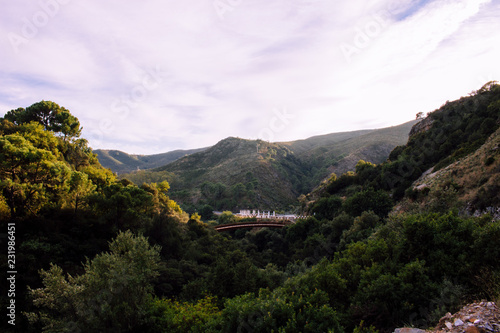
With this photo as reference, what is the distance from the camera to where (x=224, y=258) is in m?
21.3

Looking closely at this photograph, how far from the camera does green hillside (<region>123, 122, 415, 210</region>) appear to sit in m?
81.9

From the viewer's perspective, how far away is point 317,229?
3400 centimetres

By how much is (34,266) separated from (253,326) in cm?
1678

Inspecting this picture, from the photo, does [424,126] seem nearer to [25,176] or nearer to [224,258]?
[224,258]

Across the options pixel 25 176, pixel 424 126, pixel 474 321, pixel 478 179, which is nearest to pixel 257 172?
pixel 424 126

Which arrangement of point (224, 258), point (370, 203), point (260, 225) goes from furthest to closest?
point (260, 225) → point (370, 203) → point (224, 258)

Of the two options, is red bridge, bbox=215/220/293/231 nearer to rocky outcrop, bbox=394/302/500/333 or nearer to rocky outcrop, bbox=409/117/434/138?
rocky outcrop, bbox=409/117/434/138

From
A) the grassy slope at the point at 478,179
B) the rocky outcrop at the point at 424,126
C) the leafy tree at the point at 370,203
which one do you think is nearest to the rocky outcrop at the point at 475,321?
the grassy slope at the point at 478,179

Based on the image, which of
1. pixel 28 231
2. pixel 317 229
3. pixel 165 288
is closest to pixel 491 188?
pixel 317 229

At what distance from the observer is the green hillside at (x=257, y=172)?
Result: 269 feet

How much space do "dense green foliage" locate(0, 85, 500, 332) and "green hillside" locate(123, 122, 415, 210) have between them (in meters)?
43.0

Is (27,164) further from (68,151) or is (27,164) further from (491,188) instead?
(491,188)

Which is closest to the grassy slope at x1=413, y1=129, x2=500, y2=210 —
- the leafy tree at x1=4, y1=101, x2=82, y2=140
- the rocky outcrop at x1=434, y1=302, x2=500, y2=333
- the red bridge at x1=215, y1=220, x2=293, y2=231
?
the rocky outcrop at x1=434, y1=302, x2=500, y2=333

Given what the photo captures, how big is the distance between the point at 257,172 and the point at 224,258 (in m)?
74.3
